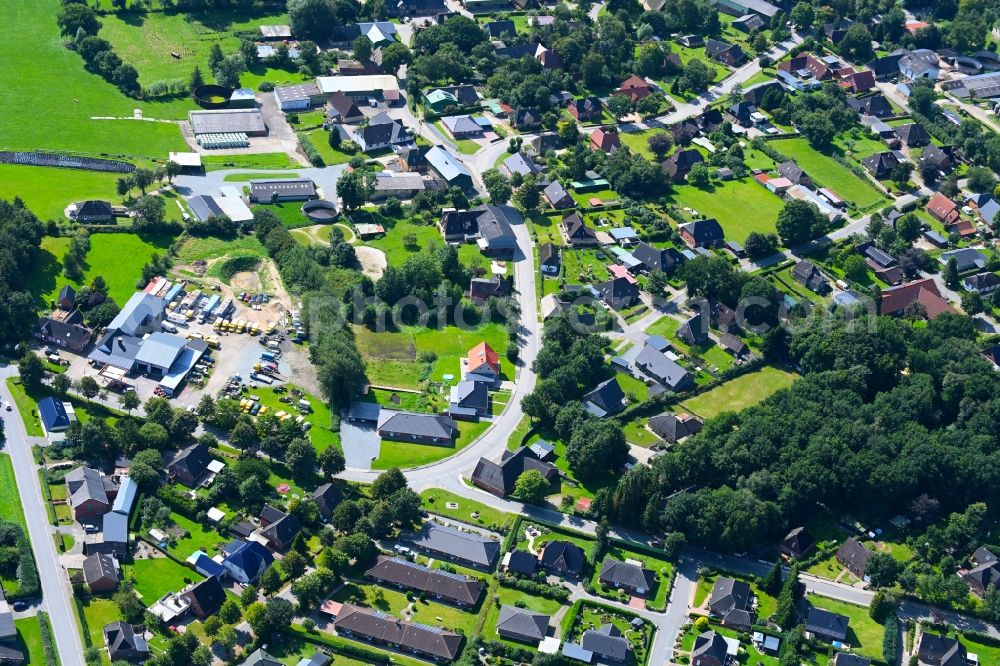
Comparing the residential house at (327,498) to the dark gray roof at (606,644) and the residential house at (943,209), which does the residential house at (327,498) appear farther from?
the residential house at (943,209)

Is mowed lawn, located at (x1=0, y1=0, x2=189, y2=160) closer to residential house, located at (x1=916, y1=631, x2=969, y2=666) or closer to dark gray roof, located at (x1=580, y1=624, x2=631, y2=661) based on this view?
dark gray roof, located at (x1=580, y1=624, x2=631, y2=661)

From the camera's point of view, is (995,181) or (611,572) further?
(995,181)

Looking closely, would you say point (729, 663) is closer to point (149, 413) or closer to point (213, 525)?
point (213, 525)

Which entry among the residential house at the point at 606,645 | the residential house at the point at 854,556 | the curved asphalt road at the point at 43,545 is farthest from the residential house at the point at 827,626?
the curved asphalt road at the point at 43,545

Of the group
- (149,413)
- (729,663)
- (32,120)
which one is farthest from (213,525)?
(32,120)

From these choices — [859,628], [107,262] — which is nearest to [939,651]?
[859,628]

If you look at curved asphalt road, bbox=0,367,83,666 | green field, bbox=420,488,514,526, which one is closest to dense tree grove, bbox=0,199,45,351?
curved asphalt road, bbox=0,367,83,666
